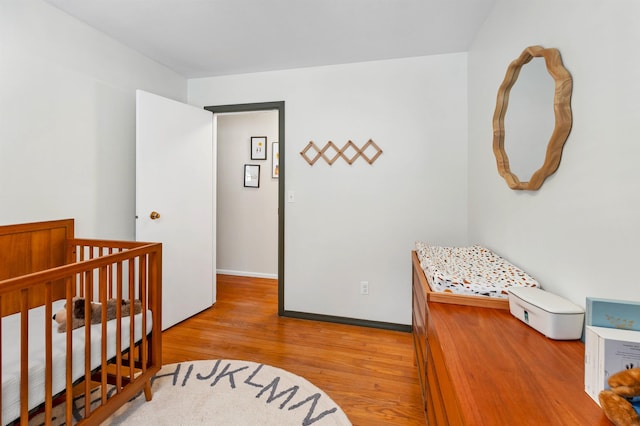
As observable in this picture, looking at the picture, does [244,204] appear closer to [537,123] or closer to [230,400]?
[230,400]

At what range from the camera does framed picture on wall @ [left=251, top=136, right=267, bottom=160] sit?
415 cm

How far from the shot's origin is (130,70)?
2.48m

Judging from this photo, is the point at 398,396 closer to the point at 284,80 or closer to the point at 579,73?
the point at 579,73

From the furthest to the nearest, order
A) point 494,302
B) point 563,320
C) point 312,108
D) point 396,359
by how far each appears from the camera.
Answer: point 312,108 < point 396,359 < point 494,302 < point 563,320

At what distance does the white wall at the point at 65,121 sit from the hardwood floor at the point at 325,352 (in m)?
1.06

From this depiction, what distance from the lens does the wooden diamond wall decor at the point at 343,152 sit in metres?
2.61

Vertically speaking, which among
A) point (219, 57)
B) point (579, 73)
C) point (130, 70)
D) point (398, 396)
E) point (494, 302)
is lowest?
point (398, 396)

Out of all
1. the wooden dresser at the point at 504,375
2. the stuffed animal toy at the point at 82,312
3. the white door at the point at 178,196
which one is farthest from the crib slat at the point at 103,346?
the wooden dresser at the point at 504,375

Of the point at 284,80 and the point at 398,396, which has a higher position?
the point at 284,80

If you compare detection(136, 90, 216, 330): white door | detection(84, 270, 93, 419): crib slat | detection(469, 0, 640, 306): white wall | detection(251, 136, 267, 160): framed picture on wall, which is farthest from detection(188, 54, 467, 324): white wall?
detection(84, 270, 93, 419): crib slat

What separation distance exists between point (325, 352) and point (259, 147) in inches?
113

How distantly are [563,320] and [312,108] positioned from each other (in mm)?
2372

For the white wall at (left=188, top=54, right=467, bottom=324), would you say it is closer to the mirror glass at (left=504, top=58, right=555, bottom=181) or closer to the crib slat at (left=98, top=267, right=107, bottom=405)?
the mirror glass at (left=504, top=58, right=555, bottom=181)

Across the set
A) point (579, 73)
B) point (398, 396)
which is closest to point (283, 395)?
point (398, 396)
